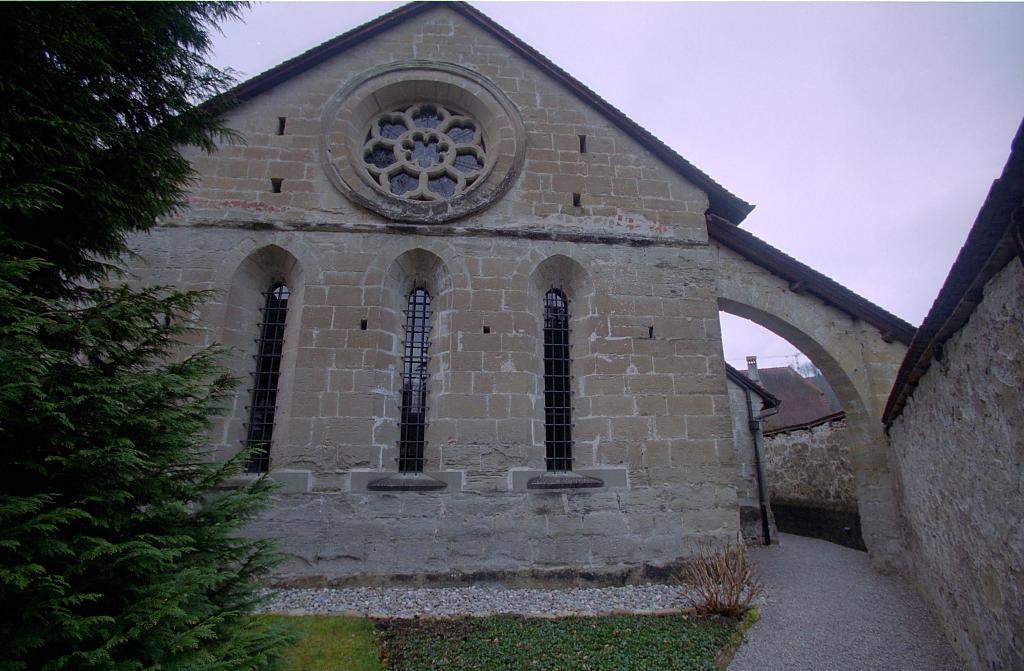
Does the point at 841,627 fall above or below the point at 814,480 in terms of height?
below

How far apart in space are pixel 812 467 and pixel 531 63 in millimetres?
10116

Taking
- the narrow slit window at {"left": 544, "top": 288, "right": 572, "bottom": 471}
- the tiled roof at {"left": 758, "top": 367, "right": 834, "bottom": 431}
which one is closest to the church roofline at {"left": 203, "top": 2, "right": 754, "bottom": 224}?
the narrow slit window at {"left": 544, "top": 288, "right": 572, "bottom": 471}

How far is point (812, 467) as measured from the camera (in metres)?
11.0

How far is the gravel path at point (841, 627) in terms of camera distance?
178 inches

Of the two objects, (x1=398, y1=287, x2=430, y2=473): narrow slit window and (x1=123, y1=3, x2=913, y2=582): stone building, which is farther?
(x1=398, y1=287, x2=430, y2=473): narrow slit window

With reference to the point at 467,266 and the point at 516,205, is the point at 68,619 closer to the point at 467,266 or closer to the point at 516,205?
the point at 467,266

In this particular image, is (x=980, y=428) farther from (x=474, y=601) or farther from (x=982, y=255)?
(x=474, y=601)

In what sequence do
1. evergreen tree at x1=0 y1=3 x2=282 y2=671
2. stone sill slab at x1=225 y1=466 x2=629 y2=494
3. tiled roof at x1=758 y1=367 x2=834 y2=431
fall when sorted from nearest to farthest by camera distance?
evergreen tree at x1=0 y1=3 x2=282 y2=671 < stone sill slab at x1=225 y1=466 x2=629 y2=494 < tiled roof at x1=758 y1=367 x2=834 y2=431

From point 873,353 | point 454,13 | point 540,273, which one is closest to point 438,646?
point 540,273

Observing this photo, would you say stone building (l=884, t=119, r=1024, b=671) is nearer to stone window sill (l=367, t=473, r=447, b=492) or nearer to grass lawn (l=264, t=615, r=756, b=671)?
grass lawn (l=264, t=615, r=756, b=671)

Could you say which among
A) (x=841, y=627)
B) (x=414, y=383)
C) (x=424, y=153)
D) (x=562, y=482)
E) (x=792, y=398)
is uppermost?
(x=424, y=153)

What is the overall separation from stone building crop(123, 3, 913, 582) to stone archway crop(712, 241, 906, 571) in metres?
0.03

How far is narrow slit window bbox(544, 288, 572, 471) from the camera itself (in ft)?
23.6

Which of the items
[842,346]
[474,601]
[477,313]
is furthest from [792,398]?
[474,601]
